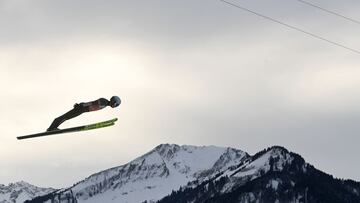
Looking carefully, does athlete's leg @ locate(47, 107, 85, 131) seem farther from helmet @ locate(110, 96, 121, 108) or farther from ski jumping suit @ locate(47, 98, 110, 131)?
helmet @ locate(110, 96, 121, 108)

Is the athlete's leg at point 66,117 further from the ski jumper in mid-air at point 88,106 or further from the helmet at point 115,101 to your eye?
the helmet at point 115,101

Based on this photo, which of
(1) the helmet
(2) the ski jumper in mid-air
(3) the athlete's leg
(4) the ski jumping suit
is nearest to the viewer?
(1) the helmet

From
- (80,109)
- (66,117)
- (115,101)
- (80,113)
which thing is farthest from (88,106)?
(66,117)

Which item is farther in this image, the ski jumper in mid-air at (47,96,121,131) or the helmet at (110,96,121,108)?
the ski jumper in mid-air at (47,96,121,131)

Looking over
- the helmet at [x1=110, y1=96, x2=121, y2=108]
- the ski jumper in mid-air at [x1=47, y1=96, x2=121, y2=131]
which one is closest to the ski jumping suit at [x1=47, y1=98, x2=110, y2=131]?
the ski jumper in mid-air at [x1=47, y1=96, x2=121, y2=131]

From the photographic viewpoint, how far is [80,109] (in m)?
48.5

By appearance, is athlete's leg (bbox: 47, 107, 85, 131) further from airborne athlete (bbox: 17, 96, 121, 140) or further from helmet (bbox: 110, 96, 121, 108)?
helmet (bbox: 110, 96, 121, 108)

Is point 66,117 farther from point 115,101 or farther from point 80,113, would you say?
point 115,101

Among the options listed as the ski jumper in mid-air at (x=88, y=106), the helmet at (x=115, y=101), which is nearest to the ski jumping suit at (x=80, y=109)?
the ski jumper in mid-air at (x=88, y=106)

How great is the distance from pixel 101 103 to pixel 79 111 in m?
2.29

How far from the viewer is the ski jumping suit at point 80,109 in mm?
47062

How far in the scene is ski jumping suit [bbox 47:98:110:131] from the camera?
47.1 meters

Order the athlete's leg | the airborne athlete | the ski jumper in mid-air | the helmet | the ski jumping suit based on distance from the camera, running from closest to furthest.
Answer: the helmet < the ski jumper in mid-air < the airborne athlete < the ski jumping suit < the athlete's leg

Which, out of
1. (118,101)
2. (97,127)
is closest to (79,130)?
(97,127)
